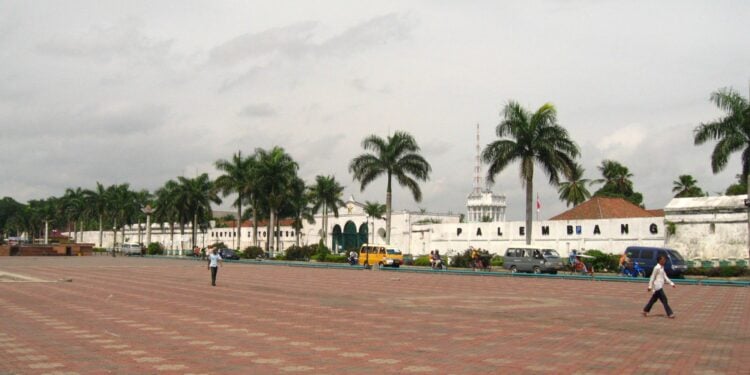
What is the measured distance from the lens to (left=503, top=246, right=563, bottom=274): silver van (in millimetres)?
36969

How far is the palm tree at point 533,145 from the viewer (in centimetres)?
4131

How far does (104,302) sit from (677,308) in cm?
1554

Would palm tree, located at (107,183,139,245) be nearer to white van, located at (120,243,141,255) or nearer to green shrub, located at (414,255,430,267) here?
white van, located at (120,243,141,255)

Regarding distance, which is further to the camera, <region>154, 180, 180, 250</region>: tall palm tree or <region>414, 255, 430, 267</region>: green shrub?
<region>154, 180, 180, 250</region>: tall palm tree

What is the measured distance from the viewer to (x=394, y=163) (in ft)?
171

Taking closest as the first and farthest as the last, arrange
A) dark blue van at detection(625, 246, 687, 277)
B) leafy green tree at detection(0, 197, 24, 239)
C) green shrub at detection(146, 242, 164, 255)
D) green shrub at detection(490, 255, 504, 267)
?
1. dark blue van at detection(625, 246, 687, 277)
2. green shrub at detection(490, 255, 504, 267)
3. green shrub at detection(146, 242, 164, 255)
4. leafy green tree at detection(0, 197, 24, 239)

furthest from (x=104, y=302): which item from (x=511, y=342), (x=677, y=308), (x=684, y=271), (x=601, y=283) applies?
(x=684, y=271)

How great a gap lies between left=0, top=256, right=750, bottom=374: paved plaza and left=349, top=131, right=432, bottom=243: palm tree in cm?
2885

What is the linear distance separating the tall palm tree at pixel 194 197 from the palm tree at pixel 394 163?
3469 cm

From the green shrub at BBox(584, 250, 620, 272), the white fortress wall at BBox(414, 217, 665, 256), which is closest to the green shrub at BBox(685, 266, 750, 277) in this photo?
the green shrub at BBox(584, 250, 620, 272)

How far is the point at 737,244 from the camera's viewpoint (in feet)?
129

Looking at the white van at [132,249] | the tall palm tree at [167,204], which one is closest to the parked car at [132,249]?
the white van at [132,249]

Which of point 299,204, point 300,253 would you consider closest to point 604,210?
point 300,253

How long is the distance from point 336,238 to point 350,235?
8.95 ft
